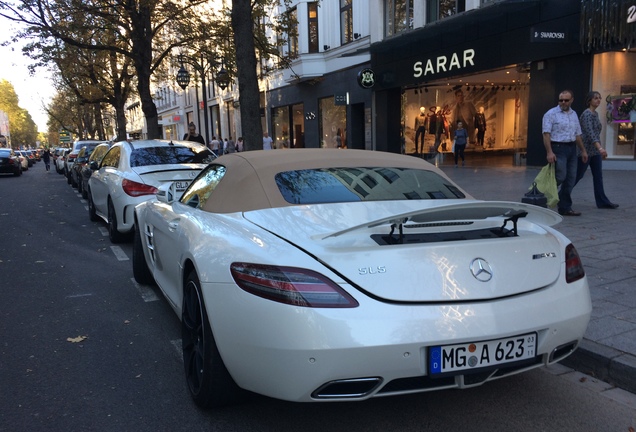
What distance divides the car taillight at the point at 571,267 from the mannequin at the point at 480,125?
22905 mm

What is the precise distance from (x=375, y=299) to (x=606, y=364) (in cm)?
197

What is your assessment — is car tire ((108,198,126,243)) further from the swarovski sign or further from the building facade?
the swarovski sign

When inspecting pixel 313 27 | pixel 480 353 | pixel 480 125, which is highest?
pixel 313 27

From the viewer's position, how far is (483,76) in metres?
19.5

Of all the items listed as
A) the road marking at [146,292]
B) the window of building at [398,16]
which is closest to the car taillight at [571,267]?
the road marking at [146,292]

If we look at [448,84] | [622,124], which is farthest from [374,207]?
[448,84]

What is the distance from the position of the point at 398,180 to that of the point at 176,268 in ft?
5.56

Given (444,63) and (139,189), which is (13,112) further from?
(139,189)

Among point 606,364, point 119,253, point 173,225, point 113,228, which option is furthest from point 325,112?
point 606,364

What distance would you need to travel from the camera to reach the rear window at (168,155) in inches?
303

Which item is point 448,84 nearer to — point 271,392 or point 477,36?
point 477,36

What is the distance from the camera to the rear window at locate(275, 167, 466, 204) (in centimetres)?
325

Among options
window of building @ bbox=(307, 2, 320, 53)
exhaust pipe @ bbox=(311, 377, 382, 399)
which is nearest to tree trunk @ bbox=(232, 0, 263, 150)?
exhaust pipe @ bbox=(311, 377, 382, 399)

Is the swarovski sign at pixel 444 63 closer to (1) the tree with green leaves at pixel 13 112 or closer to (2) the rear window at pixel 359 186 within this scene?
(2) the rear window at pixel 359 186
